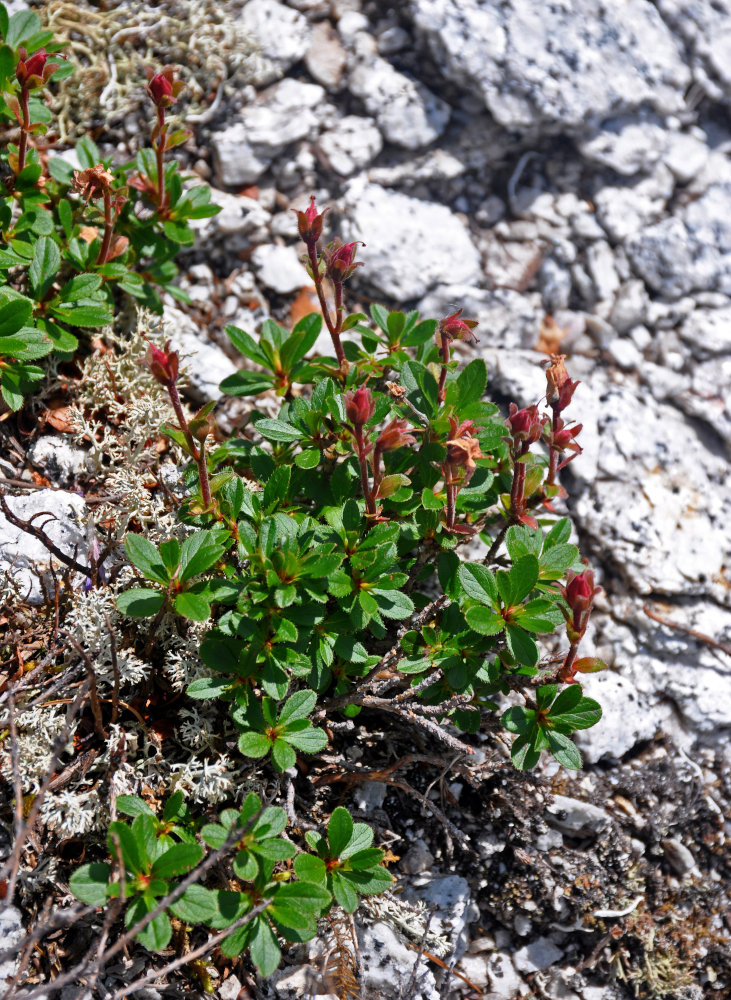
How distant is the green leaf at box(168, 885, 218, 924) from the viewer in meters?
2.20

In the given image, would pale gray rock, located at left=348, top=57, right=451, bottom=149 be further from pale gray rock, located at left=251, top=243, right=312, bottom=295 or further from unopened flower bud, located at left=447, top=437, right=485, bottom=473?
unopened flower bud, located at left=447, top=437, right=485, bottom=473

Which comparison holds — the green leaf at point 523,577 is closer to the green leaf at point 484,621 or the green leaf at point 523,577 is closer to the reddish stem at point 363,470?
the green leaf at point 484,621

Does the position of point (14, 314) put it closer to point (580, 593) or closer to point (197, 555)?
point (197, 555)

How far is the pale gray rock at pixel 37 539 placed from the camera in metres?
2.86

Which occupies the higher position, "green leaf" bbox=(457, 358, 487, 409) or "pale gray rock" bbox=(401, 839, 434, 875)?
"green leaf" bbox=(457, 358, 487, 409)

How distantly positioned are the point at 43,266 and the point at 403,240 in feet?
5.80

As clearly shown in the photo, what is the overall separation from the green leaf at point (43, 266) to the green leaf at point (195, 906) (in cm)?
218

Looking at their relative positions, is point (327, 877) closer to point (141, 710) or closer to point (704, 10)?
point (141, 710)

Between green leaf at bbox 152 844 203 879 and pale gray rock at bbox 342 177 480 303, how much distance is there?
2.64 m

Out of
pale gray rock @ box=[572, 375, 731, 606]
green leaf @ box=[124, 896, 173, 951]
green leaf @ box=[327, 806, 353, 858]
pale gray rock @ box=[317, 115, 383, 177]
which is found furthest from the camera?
pale gray rock @ box=[317, 115, 383, 177]

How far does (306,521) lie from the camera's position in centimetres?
257

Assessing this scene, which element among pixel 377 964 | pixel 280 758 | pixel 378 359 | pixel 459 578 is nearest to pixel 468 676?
pixel 459 578

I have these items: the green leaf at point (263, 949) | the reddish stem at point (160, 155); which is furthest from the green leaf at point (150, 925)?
the reddish stem at point (160, 155)

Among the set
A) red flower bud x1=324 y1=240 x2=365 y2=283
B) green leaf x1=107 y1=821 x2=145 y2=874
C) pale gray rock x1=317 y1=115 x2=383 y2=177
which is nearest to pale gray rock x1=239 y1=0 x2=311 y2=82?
pale gray rock x1=317 y1=115 x2=383 y2=177
